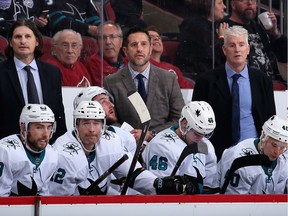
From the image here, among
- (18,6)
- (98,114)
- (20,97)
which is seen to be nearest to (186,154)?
(98,114)

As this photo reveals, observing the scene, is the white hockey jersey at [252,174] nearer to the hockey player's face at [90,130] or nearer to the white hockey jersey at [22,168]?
the hockey player's face at [90,130]

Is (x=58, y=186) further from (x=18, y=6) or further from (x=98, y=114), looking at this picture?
(x=18, y=6)

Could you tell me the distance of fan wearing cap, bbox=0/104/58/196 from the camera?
294 inches

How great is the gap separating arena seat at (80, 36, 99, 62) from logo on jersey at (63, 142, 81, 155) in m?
1.36

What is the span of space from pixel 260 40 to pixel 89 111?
2.26 meters

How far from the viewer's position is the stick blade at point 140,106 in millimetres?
8125

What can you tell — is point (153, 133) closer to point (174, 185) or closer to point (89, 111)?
point (89, 111)

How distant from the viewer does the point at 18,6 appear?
8.82 metres

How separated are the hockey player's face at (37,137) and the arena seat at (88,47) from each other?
1.47m

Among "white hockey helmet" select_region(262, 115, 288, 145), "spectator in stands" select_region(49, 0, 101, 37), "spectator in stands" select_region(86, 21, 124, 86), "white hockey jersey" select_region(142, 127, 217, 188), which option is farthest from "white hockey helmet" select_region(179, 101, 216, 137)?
"spectator in stands" select_region(49, 0, 101, 37)

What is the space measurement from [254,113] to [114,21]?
1.31m

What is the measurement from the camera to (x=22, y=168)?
24.7ft

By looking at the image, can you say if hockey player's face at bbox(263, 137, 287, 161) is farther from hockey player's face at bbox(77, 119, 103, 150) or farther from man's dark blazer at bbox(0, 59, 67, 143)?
man's dark blazer at bbox(0, 59, 67, 143)

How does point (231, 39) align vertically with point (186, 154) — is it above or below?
above
